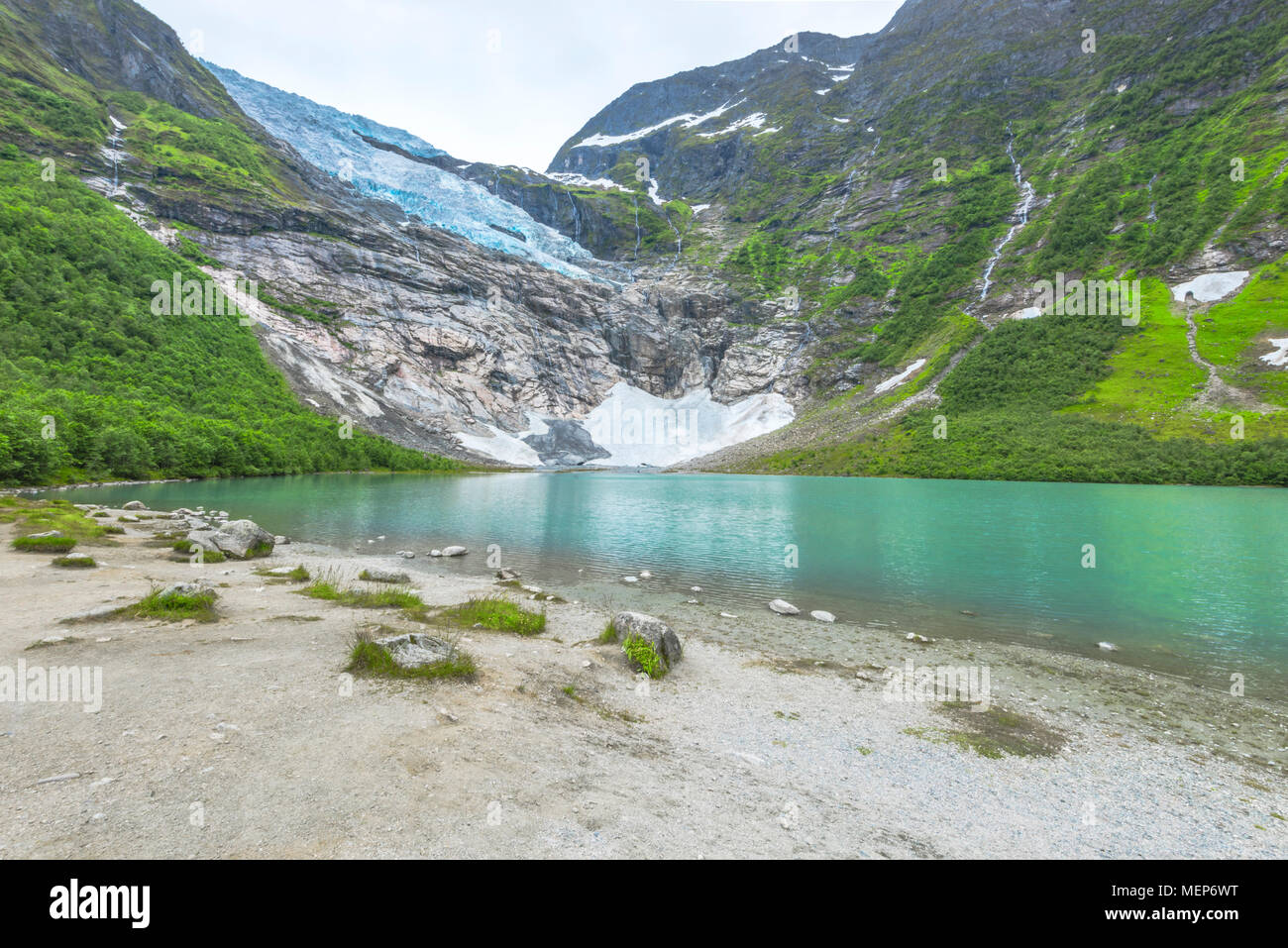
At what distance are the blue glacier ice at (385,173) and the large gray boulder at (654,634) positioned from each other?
184 metres

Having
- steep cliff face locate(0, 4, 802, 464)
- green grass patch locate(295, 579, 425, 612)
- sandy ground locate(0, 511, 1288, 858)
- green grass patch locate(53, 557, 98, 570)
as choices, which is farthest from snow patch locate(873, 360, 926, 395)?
green grass patch locate(53, 557, 98, 570)

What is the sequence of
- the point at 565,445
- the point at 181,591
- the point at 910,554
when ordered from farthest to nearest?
the point at 565,445 → the point at 910,554 → the point at 181,591

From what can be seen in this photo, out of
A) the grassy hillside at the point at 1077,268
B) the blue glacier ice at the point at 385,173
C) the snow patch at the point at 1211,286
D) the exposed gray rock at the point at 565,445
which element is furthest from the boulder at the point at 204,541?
the blue glacier ice at the point at 385,173

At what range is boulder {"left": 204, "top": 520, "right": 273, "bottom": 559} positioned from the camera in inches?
829

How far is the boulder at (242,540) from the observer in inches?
829

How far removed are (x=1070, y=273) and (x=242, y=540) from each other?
520 feet

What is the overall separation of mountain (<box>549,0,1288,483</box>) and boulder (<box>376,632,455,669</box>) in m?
97.2

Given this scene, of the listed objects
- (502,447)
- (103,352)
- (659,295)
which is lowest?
(502,447)

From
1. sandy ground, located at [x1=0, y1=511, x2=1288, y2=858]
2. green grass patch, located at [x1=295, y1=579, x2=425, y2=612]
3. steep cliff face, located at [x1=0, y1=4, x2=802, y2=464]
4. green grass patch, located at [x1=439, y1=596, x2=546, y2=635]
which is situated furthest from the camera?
steep cliff face, located at [x1=0, y1=4, x2=802, y2=464]

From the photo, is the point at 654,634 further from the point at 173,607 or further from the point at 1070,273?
the point at 1070,273

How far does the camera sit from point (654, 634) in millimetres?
12594

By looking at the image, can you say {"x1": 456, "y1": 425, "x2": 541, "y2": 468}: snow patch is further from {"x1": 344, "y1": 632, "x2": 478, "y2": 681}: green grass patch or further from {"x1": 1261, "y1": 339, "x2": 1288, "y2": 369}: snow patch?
{"x1": 1261, "y1": 339, "x2": 1288, "y2": 369}: snow patch

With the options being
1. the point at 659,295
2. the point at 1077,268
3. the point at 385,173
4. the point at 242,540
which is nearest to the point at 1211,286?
the point at 1077,268
